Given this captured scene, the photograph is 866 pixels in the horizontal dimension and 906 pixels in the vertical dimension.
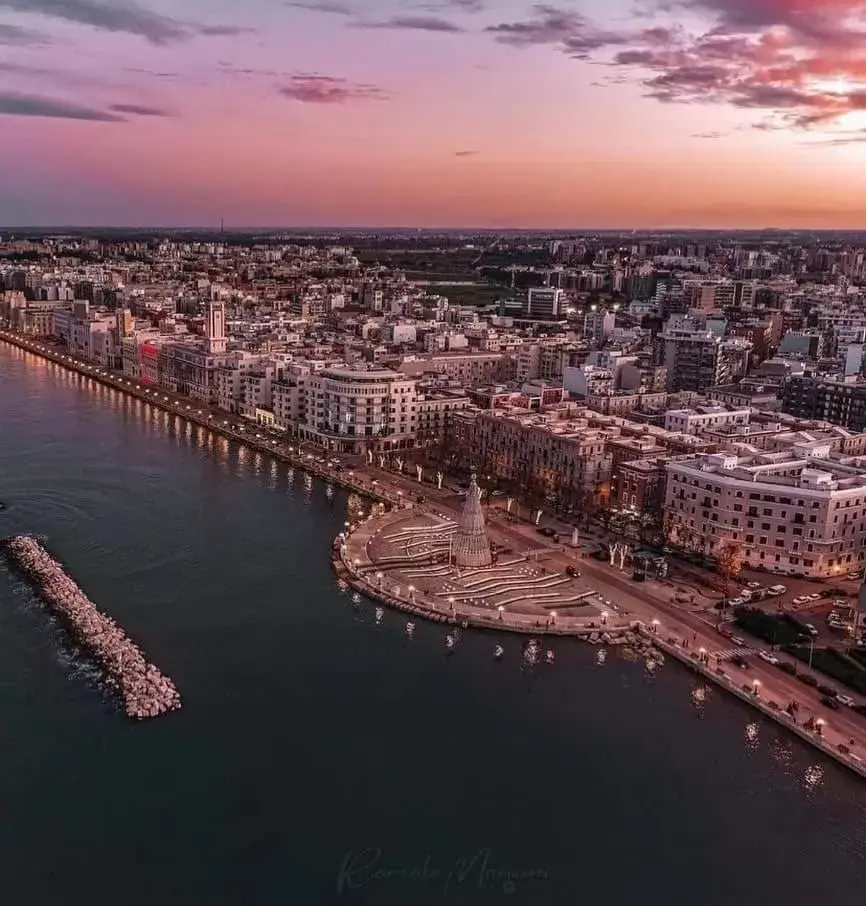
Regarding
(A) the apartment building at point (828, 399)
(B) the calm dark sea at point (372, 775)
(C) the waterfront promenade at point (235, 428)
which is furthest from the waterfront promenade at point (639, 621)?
(A) the apartment building at point (828, 399)

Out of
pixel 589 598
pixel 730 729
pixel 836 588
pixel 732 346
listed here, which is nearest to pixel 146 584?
pixel 589 598

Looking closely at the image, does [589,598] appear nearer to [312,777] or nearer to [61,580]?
[312,777]

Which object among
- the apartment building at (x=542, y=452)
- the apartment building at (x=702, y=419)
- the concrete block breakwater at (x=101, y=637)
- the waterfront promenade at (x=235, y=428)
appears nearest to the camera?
the concrete block breakwater at (x=101, y=637)

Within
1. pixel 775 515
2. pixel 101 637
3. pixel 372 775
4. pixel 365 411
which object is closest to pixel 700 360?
pixel 365 411

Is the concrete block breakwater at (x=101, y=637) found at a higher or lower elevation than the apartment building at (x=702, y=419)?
lower

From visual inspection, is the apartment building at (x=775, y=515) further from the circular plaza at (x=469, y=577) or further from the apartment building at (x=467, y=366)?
the apartment building at (x=467, y=366)

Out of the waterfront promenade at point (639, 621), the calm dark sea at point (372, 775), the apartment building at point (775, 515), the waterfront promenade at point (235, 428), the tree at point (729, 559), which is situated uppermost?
the apartment building at point (775, 515)

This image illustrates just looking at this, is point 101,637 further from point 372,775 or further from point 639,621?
point 639,621
